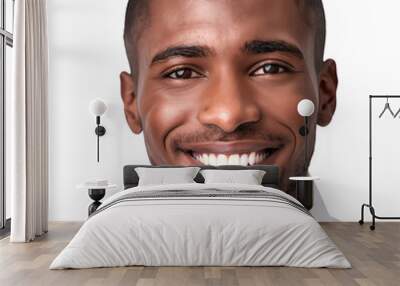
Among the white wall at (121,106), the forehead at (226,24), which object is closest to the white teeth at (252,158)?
the white wall at (121,106)

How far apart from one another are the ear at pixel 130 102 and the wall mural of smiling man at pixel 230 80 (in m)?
0.18

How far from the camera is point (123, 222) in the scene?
452cm

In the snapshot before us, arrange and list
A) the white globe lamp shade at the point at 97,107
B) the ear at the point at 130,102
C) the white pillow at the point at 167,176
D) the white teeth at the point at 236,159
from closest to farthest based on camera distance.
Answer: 1. the white pillow at the point at 167,176
2. the white teeth at the point at 236,159
3. the white globe lamp shade at the point at 97,107
4. the ear at the point at 130,102

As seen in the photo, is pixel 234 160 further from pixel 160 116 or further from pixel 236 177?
pixel 160 116

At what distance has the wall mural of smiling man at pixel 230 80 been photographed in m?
6.91

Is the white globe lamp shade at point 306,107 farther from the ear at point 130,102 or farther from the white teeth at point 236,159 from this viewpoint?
the ear at point 130,102

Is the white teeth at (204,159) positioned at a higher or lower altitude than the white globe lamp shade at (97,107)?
lower

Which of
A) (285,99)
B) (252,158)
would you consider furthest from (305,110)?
(252,158)

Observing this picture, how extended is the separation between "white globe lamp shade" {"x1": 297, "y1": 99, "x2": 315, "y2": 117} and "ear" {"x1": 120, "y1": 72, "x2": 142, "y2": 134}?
1.95 m

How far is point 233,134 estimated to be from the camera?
22.6 feet

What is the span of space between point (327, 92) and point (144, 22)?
2.38m

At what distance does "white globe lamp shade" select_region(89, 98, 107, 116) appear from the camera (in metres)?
7.13

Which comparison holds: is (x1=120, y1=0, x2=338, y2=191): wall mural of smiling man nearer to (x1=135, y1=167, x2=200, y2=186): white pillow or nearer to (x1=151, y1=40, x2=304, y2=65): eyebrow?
(x1=151, y1=40, x2=304, y2=65): eyebrow

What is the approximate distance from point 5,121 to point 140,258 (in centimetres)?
308
